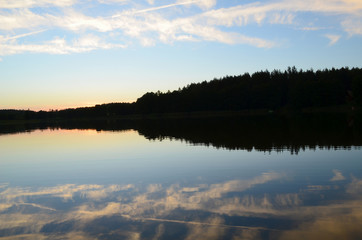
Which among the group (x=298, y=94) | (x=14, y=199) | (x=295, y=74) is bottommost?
(x=14, y=199)

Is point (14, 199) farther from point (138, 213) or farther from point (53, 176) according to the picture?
point (138, 213)

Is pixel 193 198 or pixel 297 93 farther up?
pixel 297 93

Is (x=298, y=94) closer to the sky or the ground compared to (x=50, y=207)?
closer to the sky

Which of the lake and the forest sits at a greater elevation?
the forest

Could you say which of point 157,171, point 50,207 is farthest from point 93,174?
point 50,207

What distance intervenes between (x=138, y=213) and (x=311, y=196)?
7.80 meters

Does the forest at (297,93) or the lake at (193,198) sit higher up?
the forest at (297,93)

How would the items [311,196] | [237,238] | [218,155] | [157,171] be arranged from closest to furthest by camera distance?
[237,238], [311,196], [157,171], [218,155]

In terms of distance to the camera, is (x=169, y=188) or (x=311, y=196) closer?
(x=311, y=196)

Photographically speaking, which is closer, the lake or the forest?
the lake

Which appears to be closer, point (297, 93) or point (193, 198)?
point (193, 198)

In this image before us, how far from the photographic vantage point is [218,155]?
A: 94.6ft

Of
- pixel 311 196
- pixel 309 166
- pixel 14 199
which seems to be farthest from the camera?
pixel 309 166

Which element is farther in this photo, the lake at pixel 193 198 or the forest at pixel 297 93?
the forest at pixel 297 93
